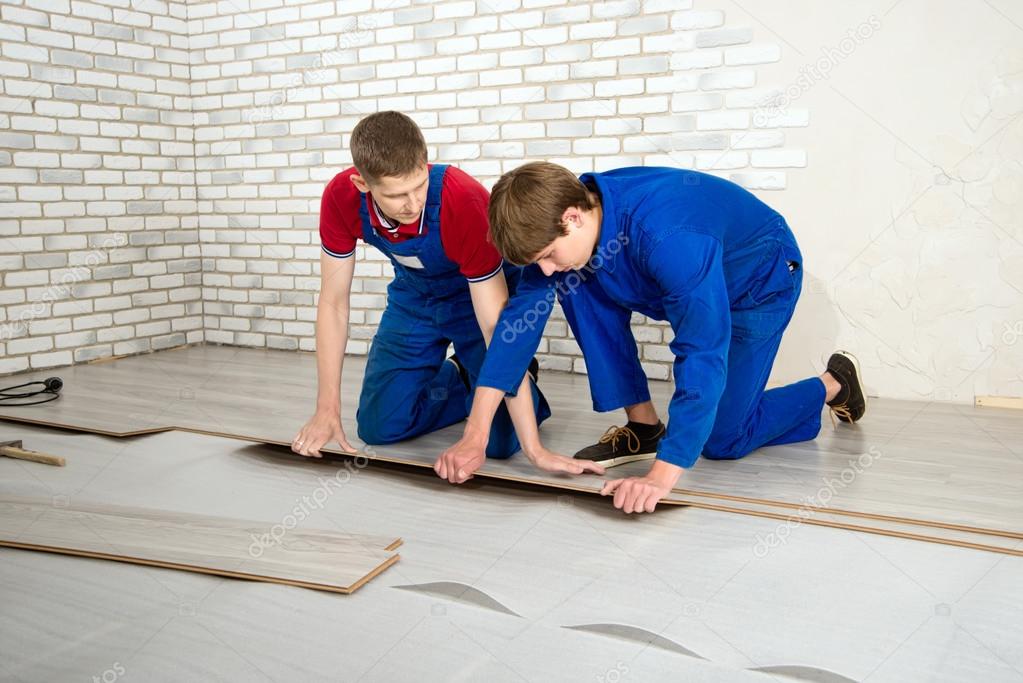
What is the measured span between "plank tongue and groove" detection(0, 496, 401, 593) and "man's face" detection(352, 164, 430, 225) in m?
0.78

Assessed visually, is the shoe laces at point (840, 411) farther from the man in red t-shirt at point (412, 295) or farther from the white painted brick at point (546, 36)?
the white painted brick at point (546, 36)

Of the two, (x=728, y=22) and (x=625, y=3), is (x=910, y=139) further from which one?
(x=625, y=3)

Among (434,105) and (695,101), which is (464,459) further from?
(434,105)

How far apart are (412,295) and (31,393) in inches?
75.3

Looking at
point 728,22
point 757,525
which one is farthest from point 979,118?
point 757,525

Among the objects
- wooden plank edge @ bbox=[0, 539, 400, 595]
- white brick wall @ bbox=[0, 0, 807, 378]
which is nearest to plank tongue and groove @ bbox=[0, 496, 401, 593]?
wooden plank edge @ bbox=[0, 539, 400, 595]

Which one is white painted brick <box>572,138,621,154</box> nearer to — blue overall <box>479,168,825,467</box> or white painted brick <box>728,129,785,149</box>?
white painted brick <box>728,129,785,149</box>

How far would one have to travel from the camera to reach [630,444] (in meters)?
2.51

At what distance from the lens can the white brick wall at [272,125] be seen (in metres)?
3.48

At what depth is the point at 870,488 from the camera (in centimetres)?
221

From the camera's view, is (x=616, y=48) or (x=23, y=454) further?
(x=616, y=48)

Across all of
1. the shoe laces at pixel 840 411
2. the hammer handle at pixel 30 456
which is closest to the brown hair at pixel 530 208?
the shoe laces at pixel 840 411

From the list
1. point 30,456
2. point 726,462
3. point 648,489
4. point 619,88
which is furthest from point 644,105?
point 30,456

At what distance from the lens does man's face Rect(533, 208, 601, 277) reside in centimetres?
183
